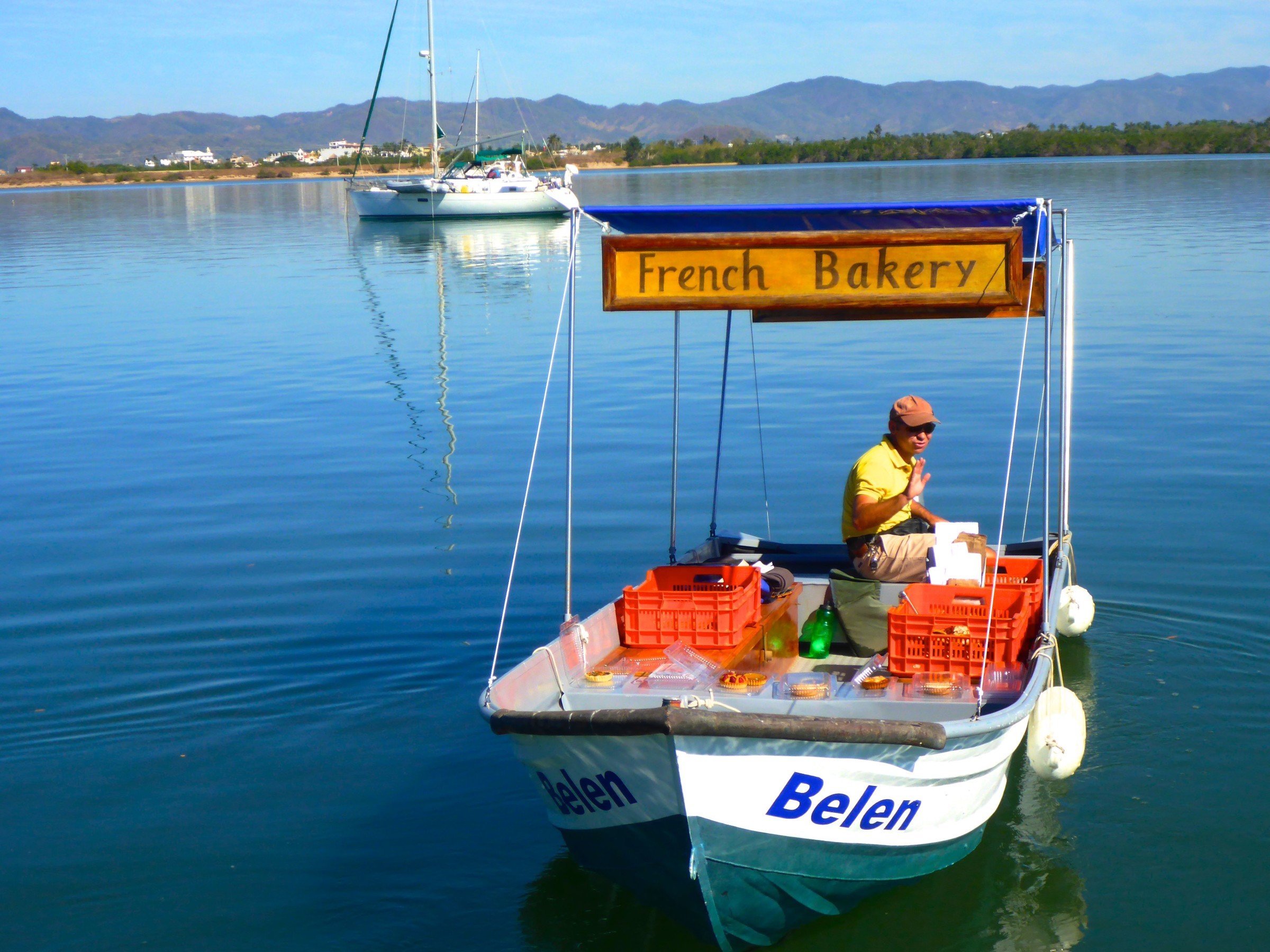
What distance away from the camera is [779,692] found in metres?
5.68

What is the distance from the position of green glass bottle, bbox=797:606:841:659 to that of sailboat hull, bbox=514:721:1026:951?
1611 millimetres

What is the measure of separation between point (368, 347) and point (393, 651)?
1346cm

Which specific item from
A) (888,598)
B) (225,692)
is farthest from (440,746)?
(888,598)

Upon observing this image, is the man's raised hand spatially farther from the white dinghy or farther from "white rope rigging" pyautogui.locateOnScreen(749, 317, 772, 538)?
"white rope rigging" pyautogui.locateOnScreen(749, 317, 772, 538)

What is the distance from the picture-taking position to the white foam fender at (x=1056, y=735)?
5855 mm

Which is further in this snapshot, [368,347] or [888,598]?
[368,347]

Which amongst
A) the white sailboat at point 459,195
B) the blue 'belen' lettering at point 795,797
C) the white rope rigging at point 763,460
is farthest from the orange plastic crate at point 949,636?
the white sailboat at point 459,195

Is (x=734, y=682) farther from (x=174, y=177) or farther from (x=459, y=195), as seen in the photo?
(x=174, y=177)

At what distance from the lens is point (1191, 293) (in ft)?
71.9

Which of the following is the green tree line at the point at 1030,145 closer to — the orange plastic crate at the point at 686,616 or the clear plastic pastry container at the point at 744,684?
the orange plastic crate at the point at 686,616

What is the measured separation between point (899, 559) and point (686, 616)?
1.28m

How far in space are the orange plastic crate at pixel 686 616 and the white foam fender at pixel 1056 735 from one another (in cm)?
145

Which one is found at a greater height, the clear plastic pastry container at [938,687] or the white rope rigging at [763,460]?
the clear plastic pastry container at [938,687]

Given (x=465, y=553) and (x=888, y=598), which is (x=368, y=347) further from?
(x=888, y=598)
